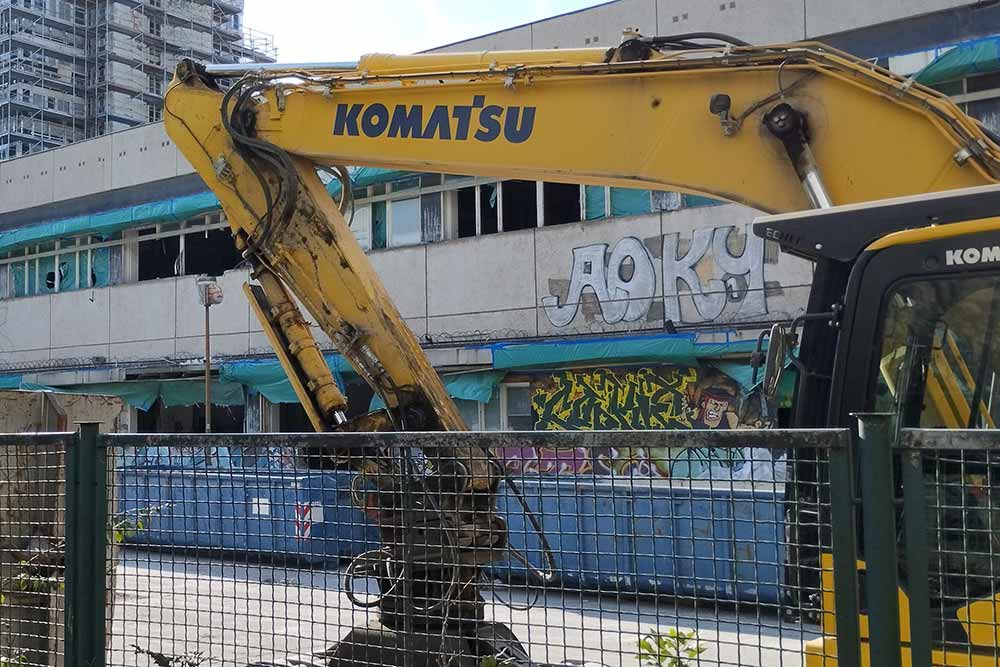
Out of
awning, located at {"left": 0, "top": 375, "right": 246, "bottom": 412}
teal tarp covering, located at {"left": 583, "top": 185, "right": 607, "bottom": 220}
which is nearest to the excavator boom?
teal tarp covering, located at {"left": 583, "top": 185, "right": 607, "bottom": 220}

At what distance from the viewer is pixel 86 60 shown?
69750mm

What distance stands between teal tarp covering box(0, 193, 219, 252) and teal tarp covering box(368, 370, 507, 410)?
7.58m

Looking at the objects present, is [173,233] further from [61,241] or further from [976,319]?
[976,319]

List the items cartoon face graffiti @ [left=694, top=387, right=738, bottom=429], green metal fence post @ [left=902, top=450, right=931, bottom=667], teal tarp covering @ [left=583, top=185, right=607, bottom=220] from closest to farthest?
green metal fence post @ [left=902, top=450, right=931, bottom=667] < cartoon face graffiti @ [left=694, top=387, right=738, bottom=429] < teal tarp covering @ [left=583, top=185, right=607, bottom=220]

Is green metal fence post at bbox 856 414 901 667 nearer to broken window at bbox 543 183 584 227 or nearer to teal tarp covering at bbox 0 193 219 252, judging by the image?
broken window at bbox 543 183 584 227

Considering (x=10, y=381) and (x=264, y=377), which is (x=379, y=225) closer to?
(x=264, y=377)

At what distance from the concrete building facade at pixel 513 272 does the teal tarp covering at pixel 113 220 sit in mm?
63

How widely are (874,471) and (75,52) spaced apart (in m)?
74.0

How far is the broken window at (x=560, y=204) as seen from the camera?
66.4 feet

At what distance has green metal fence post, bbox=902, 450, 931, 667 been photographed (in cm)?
288

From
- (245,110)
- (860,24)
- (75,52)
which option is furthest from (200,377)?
(75,52)

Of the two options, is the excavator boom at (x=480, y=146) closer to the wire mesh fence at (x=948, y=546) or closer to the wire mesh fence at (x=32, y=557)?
the wire mesh fence at (x=32, y=557)

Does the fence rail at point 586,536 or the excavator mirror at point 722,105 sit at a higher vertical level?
the excavator mirror at point 722,105

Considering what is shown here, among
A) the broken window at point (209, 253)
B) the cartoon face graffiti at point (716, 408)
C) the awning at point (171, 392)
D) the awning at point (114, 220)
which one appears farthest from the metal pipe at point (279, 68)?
the broken window at point (209, 253)
